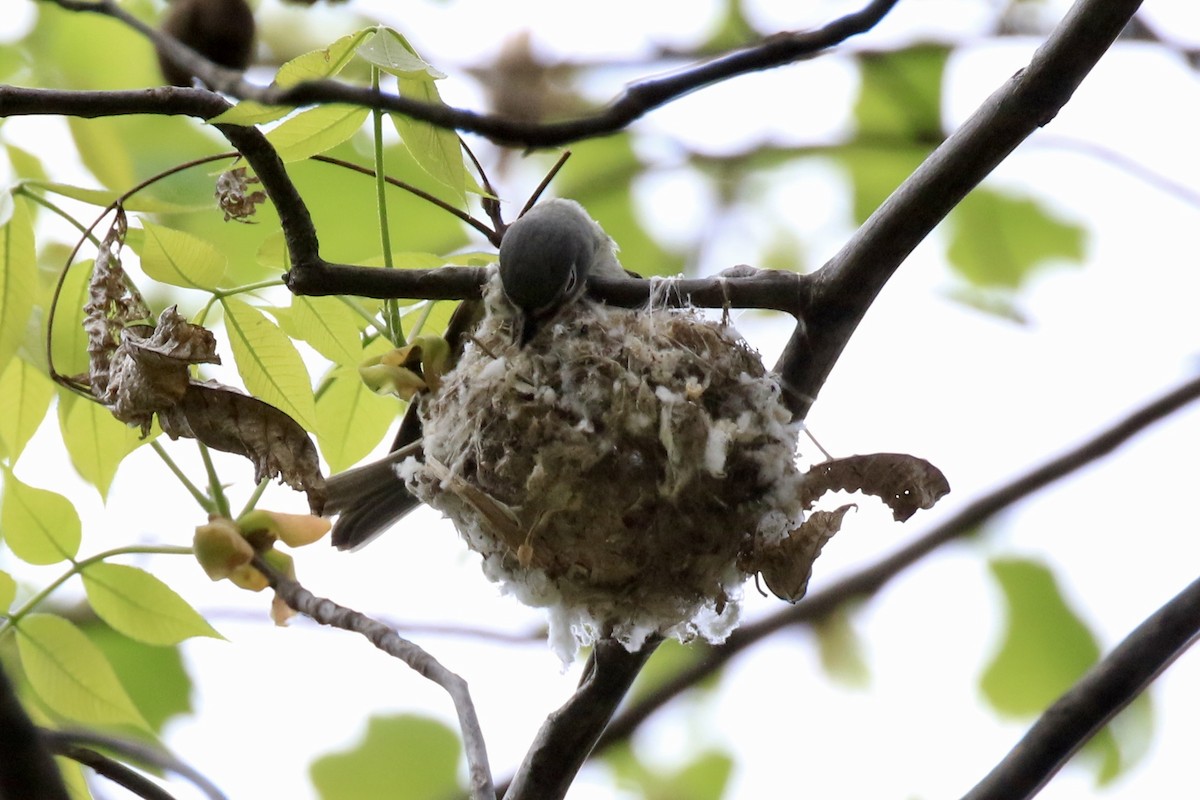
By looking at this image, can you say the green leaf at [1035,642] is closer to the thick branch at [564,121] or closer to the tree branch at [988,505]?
the tree branch at [988,505]

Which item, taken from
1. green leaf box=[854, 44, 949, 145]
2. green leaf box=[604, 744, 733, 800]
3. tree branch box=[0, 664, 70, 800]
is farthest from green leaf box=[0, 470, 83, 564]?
green leaf box=[854, 44, 949, 145]

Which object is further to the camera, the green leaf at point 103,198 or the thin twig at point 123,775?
the green leaf at point 103,198

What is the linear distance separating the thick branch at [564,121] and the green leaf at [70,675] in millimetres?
1243

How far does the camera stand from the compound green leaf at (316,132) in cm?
194

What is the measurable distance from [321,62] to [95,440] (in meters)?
1.03

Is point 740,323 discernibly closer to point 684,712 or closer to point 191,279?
point 191,279

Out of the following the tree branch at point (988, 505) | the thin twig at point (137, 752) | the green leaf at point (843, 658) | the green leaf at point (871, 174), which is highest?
the green leaf at point (871, 174)

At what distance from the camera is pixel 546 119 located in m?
4.13

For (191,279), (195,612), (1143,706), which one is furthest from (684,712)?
(191,279)

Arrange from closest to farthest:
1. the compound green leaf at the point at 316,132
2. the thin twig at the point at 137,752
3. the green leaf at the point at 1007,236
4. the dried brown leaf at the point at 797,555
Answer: the thin twig at the point at 137,752 → the compound green leaf at the point at 316,132 → the dried brown leaf at the point at 797,555 → the green leaf at the point at 1007,236

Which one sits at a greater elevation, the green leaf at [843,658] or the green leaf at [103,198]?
the green leaf at [103,198]

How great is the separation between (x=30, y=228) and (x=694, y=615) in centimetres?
148

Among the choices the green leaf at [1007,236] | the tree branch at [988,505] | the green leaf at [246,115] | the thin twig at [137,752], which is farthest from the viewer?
the green leaf at [1007,236]

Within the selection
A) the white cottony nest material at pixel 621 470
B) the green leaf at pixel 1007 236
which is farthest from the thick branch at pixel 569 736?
the green leaf at pixel 1007 236
